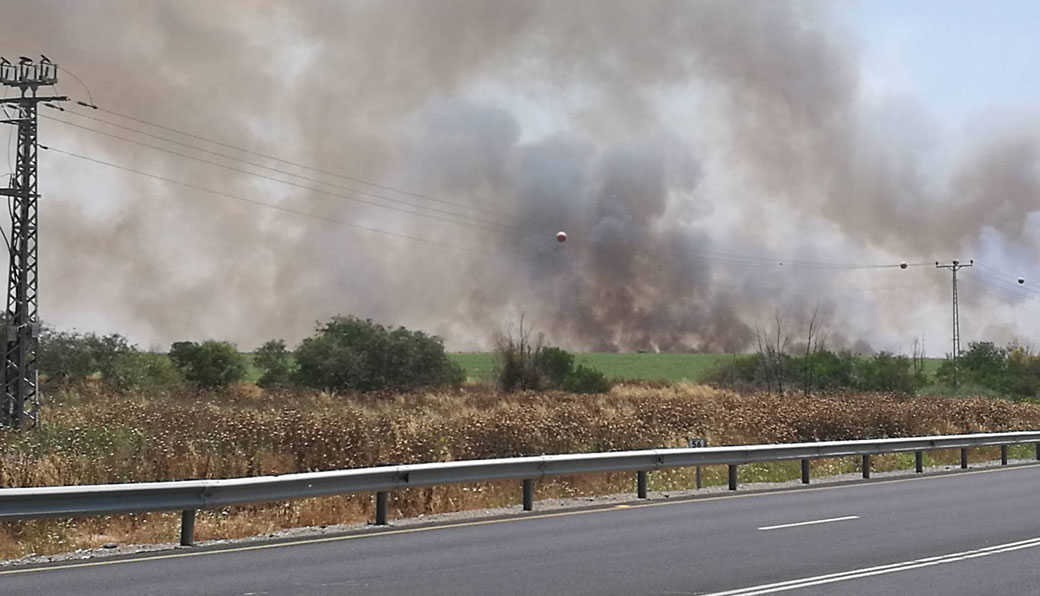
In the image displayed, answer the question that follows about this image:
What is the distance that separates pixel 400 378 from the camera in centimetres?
6731

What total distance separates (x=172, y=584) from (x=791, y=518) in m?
8.94

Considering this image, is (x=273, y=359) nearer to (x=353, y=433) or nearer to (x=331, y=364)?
(x=331, y=364)

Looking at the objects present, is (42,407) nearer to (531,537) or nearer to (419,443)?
(419,443)

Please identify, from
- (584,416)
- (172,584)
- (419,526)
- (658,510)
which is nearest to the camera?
(172,584)

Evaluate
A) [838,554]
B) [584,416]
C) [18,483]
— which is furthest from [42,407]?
[838,554]

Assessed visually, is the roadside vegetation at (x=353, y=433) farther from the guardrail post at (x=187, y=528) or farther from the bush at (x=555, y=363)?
the bush at (x=555, y=363)

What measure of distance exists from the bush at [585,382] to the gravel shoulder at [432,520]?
137ft

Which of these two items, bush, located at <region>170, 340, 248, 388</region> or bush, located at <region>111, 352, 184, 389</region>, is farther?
bush, located at <region>170, 340, 248, 388</region>

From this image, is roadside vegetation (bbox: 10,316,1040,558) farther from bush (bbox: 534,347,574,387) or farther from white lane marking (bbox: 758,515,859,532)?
bush (bbox: 534,347,574,387)

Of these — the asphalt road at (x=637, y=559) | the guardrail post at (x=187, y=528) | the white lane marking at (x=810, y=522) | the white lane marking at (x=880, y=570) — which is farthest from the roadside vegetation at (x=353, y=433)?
the white lane marking at (x=880, y=570)

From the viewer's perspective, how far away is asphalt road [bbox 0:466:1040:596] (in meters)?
10.2

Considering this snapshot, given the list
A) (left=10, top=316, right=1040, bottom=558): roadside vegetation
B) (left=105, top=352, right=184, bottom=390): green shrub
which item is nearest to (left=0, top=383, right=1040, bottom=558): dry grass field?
(left=10, top=316, right=1040, bottom=558): roadside vegetation

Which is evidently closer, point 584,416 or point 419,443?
point 419,443

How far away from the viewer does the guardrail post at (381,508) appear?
608 inches
